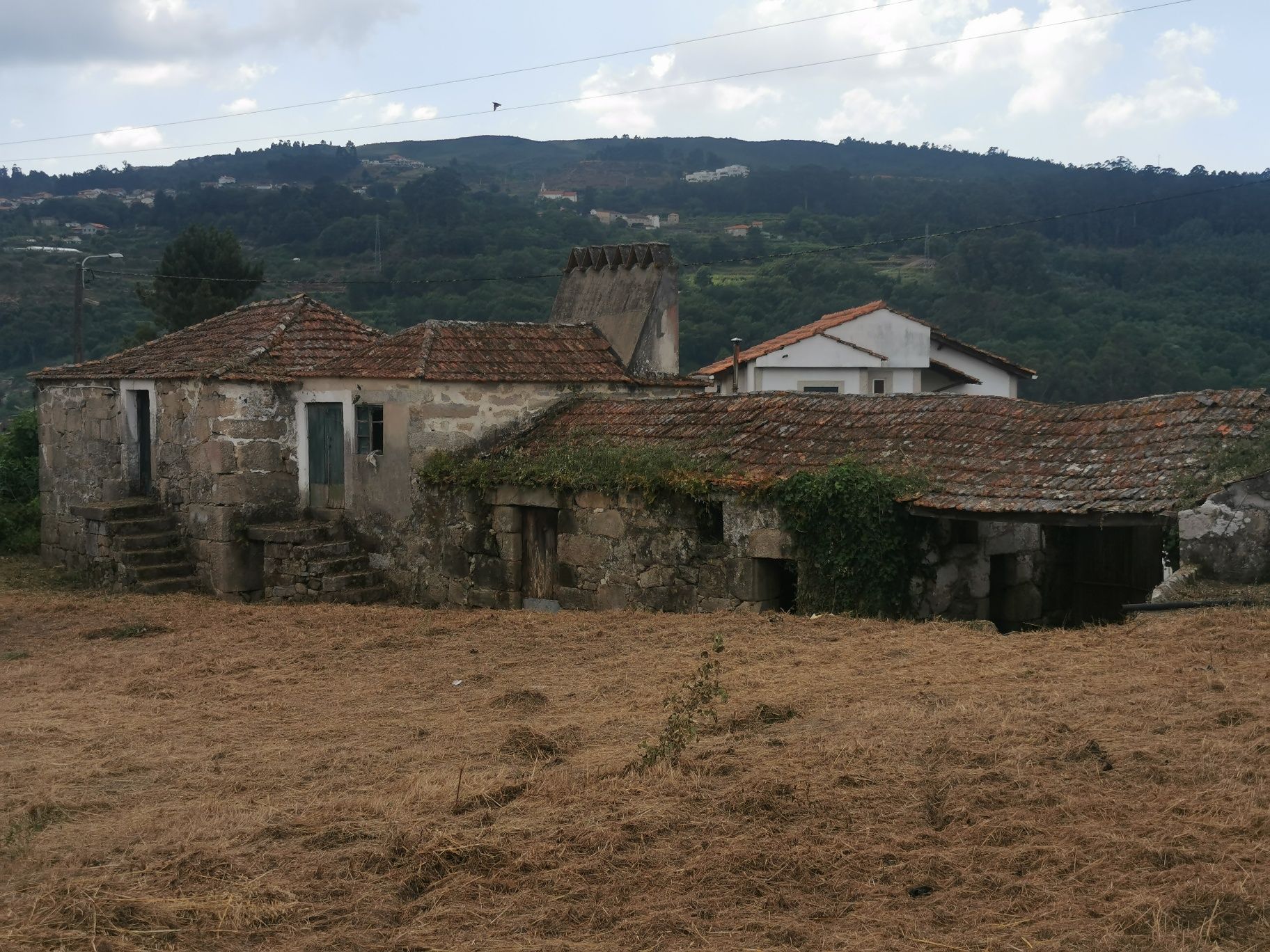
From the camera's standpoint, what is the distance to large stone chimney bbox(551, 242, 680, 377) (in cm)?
1878

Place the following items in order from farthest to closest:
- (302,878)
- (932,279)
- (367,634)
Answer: (932,279)
(367,634)
(302,878)

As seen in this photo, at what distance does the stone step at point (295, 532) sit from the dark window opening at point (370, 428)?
45.0 inches

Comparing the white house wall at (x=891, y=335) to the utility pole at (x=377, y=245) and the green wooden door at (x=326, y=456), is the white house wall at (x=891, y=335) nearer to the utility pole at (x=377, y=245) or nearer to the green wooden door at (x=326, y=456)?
the green wooden door at (x=326, y=456)

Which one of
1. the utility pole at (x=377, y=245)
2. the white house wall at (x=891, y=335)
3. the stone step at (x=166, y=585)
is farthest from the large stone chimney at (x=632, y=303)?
the utility pole at (x=377, y=245)

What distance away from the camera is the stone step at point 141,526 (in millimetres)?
17953

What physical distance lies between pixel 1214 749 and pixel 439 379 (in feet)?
38.1

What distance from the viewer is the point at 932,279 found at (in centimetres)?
4916

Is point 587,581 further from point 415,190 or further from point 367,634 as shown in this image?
point 415,190

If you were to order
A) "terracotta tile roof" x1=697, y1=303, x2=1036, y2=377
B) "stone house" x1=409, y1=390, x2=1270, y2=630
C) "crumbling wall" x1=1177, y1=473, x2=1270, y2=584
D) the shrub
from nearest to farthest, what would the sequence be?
"crumbling wall" x1=1177, y1=473, x2=1270, y2=584 → "stone house" x1=409, y1=390, x2=1270, y2=630 → the shrub → "terracotta tile roof" x1=697, y1=303, x2=1036, y2=377

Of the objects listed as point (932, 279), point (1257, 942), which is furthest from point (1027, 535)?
point (932, 279)

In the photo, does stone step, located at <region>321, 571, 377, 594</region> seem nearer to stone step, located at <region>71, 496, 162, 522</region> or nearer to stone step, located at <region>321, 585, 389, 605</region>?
stone step, located at <region>321, 585, 389, 605</region>

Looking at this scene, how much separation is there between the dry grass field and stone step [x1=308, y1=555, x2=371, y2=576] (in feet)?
20.1

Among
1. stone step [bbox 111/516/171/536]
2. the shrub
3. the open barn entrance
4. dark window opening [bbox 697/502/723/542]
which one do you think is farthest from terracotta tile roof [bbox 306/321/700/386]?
the shrub

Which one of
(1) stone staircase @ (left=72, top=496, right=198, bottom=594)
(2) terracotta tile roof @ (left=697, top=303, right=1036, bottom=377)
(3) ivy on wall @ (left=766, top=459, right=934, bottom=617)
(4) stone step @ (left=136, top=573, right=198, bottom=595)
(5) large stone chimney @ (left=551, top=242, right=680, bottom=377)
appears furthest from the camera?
(2) terracotta tile roof @ (left=697, top=303, right=1036, bottom=377)
